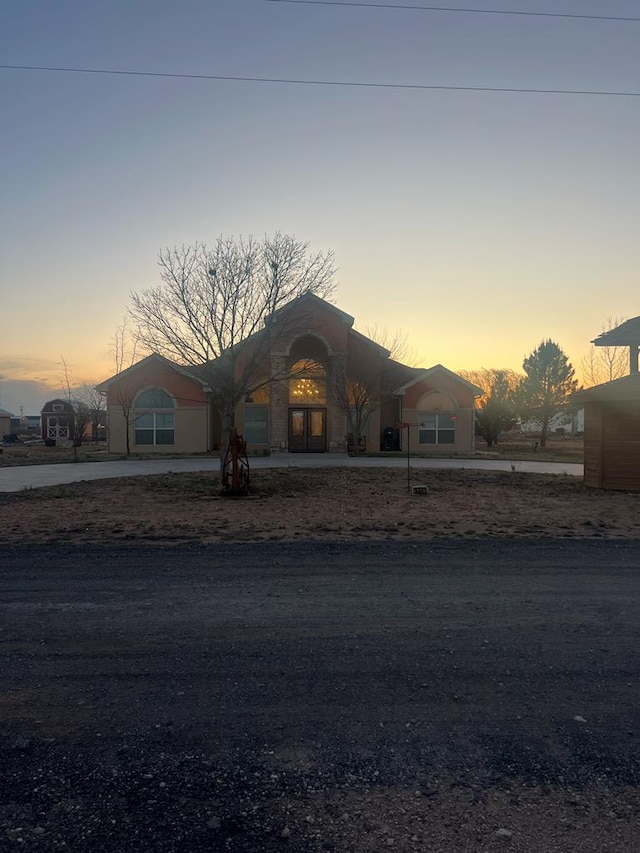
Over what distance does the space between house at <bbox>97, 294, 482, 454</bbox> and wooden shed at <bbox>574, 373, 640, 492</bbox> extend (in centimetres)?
1598

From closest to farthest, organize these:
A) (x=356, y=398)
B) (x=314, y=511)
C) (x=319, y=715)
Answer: (x=319, y=715)
(x=314, y=511)
(x=356, y=398)

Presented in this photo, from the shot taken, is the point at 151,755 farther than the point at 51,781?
Yes

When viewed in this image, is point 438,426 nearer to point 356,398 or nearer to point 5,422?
point 356,398

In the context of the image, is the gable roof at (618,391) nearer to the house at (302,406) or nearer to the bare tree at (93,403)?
the house at (302,406)

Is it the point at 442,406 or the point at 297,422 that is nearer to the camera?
the point at 297,422

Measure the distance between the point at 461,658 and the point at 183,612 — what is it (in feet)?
8.33

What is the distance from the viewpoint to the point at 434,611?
5.45m

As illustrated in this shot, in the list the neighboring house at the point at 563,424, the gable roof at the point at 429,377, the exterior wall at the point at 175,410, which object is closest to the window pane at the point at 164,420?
the exterior wall at the point at 175,410

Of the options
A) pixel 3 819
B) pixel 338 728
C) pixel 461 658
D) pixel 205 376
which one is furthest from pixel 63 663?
pixel 205 376

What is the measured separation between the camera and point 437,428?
3525 cm

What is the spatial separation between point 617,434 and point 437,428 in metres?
19.4

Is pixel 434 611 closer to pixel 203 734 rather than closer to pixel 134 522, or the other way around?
pixel 203 734

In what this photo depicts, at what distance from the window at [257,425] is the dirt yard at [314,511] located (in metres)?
15.1

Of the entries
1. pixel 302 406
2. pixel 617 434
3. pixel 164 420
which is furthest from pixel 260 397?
pixel 617 434
